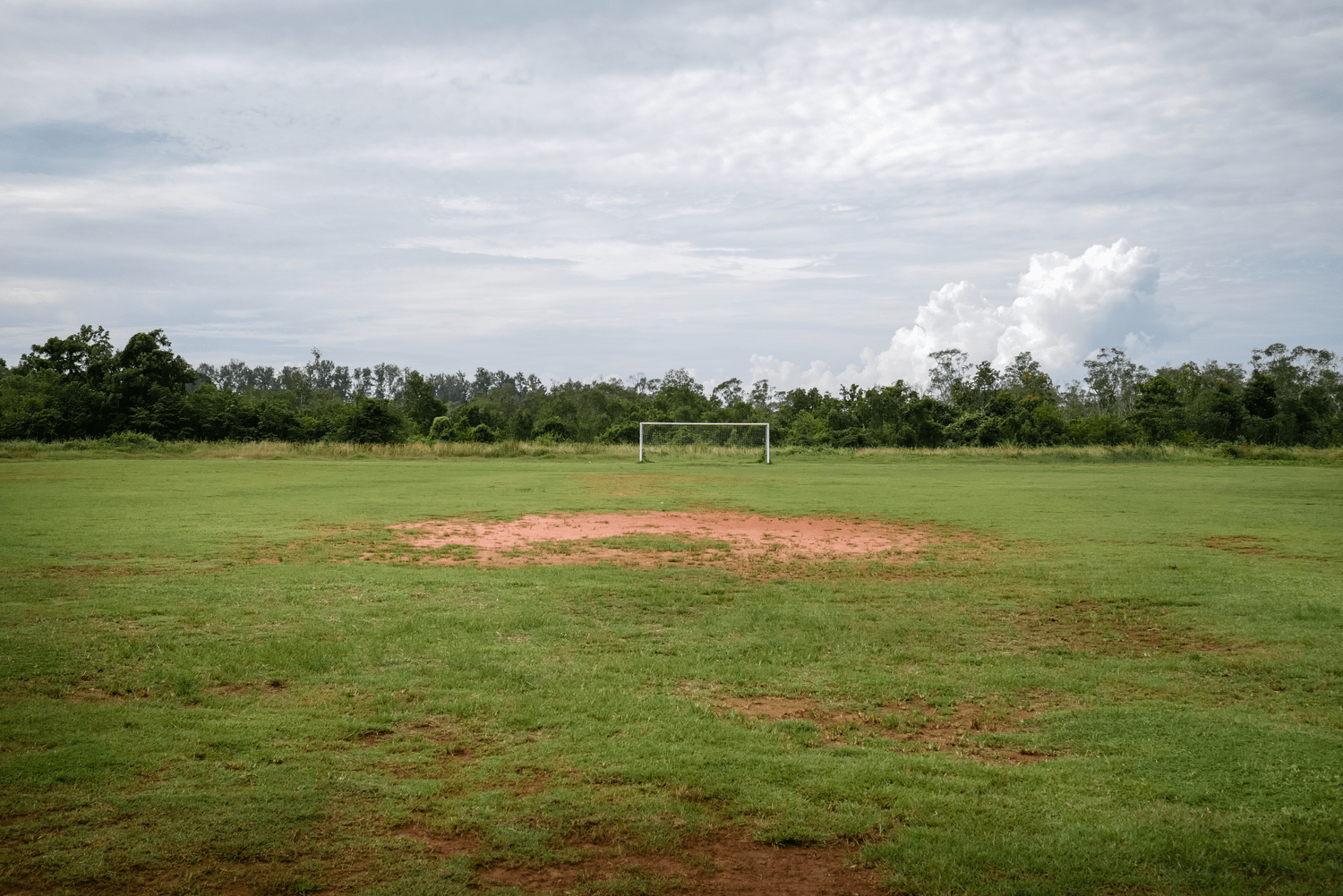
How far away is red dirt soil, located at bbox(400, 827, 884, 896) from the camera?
406 cm

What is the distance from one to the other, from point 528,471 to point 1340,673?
1272 inches

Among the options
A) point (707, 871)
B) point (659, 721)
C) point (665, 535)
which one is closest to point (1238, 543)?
point (665, 535)

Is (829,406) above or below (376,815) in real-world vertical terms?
above

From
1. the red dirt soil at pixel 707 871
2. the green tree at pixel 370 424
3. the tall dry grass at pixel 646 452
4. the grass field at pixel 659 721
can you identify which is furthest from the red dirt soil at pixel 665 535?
the green tree at pixel 370 424

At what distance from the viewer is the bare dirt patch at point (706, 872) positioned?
4.05 metres

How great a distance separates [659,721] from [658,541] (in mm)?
9708

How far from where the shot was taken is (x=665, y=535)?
16.8 m

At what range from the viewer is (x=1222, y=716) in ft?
21.1

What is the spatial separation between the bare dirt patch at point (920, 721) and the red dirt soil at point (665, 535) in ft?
21.9

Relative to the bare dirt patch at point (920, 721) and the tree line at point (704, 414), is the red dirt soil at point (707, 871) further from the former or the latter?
the tree line at point (704, 414)

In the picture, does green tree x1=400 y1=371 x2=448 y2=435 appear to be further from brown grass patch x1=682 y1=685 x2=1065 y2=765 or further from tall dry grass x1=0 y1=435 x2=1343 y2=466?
brown grass patch x1=682 y1=685 x2=1065 y2=765

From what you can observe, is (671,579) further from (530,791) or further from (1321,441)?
(1321,441)

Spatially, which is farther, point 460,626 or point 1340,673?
point 460,626

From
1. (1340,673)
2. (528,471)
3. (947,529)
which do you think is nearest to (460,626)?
(1340,673)
